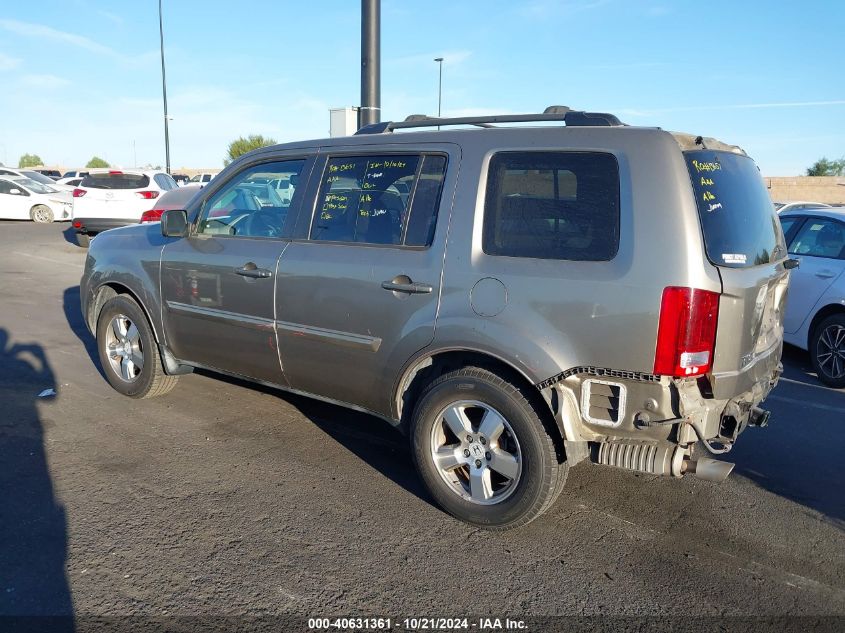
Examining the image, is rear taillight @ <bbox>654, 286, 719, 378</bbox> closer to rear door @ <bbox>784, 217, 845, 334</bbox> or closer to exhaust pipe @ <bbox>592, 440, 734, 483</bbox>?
exhaust pipe @ <bbox>592, 440, 734, 483</bbox>

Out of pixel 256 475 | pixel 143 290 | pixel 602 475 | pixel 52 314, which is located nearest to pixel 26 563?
pixel 256 475

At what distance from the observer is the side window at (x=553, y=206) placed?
3.24 meters

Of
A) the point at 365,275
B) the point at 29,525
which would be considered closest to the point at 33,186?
the point at 29,525

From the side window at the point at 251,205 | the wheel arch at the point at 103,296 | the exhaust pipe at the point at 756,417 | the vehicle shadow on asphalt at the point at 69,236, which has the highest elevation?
the side window at the point at 251,205

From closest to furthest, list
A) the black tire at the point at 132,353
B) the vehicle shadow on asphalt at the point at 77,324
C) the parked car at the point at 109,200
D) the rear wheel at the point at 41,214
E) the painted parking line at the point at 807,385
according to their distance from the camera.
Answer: the black tire at the point at 132,353 < the painted parking line at the point at 807,385 < the vehicle shadow on asphalt at the point at 77,324 < the parked car at the point at 109,200 < the rear wheel at the point at 41,214

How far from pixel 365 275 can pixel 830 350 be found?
4.89m

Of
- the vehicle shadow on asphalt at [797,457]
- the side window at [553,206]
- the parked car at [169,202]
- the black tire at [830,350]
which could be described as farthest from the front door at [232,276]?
the parked car at [169,202]

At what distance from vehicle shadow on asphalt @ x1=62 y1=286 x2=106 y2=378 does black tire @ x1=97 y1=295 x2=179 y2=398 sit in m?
0.59

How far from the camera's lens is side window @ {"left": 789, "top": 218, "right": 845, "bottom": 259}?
21.9 ft

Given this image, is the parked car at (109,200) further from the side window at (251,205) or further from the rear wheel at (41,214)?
the side window at (251,205)

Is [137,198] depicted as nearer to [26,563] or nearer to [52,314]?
[52,314]

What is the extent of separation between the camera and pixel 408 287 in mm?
3686

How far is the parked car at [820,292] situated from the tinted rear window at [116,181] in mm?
12986

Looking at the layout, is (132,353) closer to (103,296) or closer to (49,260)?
(103,296)
